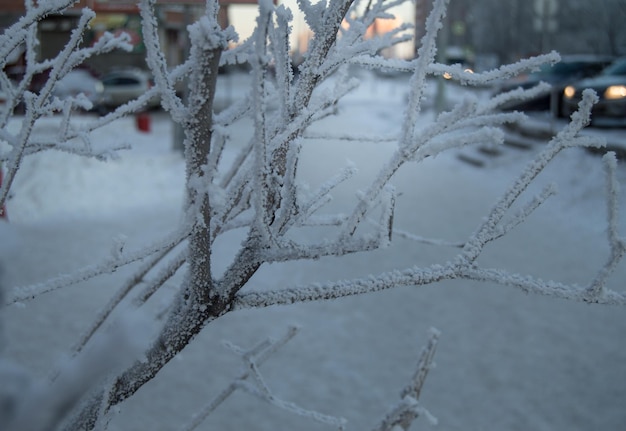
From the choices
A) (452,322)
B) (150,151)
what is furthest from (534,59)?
(150,151)

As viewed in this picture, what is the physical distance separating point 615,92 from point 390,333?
8.38 m

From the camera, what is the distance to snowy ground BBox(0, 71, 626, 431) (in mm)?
4219

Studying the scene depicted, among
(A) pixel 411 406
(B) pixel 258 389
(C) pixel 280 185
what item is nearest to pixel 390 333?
(B) pixel 258 389

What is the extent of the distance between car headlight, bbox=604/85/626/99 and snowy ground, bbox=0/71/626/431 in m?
2.31

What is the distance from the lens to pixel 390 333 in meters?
5.40

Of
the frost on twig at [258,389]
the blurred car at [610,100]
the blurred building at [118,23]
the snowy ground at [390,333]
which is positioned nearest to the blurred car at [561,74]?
the blurred car at [610,100]

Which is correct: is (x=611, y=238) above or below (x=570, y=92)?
above

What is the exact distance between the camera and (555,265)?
698cm

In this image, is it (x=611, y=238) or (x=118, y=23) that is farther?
(x=118, y=23)

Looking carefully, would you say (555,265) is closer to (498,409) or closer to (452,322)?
(452,322)

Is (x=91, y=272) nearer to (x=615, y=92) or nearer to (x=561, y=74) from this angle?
(x=615, y=92)

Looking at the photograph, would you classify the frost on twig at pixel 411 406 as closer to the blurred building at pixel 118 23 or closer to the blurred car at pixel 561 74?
the blurred building at pixel 118 23

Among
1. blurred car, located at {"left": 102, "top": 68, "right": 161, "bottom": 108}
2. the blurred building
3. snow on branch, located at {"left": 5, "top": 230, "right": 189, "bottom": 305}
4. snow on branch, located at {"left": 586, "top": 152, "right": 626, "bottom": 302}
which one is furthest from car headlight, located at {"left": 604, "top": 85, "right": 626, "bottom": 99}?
blurred car, located at {"left": 102, "top": 68, "right": 161, "bottom": 108}

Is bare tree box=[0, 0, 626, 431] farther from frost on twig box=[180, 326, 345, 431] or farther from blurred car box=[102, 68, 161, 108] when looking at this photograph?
blurred car box=[102, 68, 161, 108]
